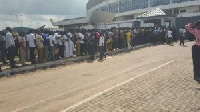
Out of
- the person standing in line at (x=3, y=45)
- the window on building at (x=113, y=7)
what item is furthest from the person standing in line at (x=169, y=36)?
the window on building at (x=113, y=7)

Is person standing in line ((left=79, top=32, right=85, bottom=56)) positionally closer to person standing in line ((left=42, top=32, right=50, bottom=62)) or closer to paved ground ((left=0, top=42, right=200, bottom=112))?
person standing in line ((left=42, top=32, right=50, bottom=62))

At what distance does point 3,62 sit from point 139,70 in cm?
703

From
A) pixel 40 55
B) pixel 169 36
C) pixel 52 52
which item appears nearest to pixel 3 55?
pixel 40 55

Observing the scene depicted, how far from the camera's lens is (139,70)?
12438mm

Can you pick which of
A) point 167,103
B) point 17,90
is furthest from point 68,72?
point 167,103

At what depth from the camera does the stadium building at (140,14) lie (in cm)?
4117

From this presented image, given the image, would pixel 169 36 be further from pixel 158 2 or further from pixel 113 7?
pixel 113 7

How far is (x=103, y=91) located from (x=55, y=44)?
7944mm

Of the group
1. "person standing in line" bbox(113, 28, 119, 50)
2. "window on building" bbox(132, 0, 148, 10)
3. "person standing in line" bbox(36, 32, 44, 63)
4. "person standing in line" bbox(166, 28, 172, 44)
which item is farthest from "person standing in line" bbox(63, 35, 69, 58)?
"window on building" bbox(132, 0, 148, 10)

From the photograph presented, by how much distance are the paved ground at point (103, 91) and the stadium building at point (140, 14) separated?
91.2 ft

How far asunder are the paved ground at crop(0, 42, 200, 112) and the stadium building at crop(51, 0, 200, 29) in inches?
1094

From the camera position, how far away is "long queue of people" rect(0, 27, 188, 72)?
47.0 ft

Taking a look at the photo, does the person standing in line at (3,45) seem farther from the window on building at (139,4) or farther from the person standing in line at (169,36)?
the window on building at (139,4)

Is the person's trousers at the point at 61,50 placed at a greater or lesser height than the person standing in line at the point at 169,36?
lesser
